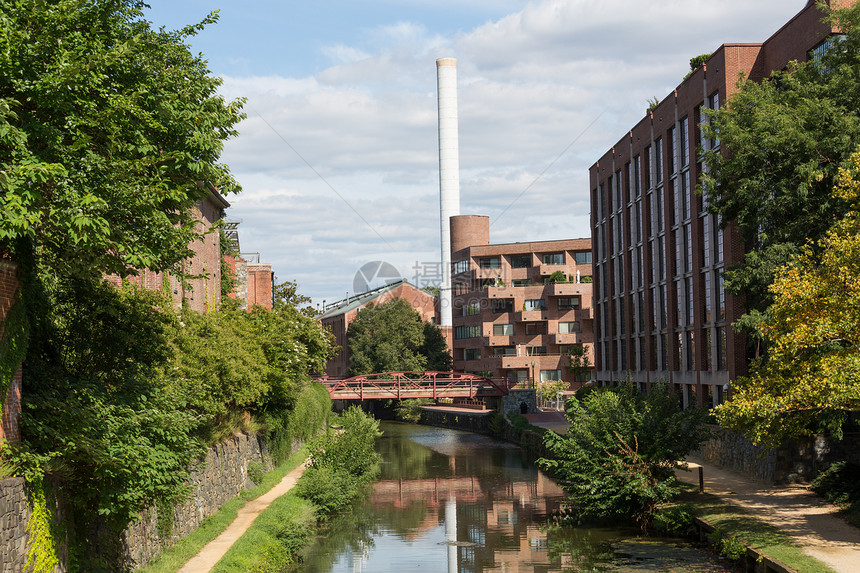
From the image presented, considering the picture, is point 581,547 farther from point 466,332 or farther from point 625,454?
point 466,332

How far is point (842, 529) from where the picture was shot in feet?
Answer: 76.1

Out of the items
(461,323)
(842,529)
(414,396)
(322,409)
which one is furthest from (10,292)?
(461,323)

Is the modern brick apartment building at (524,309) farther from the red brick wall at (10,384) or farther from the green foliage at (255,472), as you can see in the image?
the red brick wall at (10,384)

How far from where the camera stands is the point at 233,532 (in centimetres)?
2606

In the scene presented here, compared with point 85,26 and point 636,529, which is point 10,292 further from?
point 636,529

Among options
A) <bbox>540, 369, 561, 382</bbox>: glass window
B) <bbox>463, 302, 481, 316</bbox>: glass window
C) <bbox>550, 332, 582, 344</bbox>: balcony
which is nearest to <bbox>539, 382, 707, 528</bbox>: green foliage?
<bbox>550, 332, 582, 344</bbox>: balcony

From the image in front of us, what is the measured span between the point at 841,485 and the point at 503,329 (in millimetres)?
69376

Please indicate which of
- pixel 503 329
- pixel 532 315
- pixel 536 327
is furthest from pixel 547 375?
pixel 503 329

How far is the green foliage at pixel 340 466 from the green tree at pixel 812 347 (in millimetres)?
17187

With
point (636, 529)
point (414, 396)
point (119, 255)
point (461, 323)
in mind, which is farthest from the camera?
point (461, 323)

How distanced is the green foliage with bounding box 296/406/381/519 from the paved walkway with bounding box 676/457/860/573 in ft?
44.2

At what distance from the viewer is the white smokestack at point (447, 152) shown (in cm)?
10581

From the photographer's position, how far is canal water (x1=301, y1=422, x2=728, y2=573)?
26.3 m

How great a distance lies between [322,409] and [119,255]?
43.4 metres
